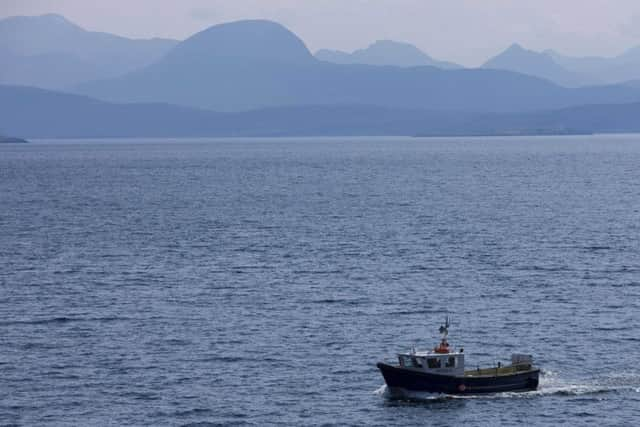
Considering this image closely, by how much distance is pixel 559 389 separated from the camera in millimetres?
59750

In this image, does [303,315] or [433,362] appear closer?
A: [433,362]

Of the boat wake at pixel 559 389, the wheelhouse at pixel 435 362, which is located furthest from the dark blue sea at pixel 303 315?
the wheelhouse at pixel 435 362

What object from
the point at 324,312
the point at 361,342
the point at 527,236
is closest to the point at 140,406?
the point at 361,342

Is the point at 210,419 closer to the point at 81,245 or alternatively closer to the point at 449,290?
the point at 449,290

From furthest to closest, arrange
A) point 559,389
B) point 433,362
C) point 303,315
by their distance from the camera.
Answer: point 303,315, point 559,389, point 433,362

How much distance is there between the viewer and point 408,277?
299 ft

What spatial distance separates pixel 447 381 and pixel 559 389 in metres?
6.06

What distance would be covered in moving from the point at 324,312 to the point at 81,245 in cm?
4134

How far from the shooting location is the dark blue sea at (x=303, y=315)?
5744 cm

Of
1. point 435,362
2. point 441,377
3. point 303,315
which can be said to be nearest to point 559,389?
point 441,377

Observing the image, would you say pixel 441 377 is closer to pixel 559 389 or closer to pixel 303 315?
pixel 559 389

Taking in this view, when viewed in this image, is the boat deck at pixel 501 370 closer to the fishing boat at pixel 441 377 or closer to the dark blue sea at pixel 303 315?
the fishing boat at pixel 441 377

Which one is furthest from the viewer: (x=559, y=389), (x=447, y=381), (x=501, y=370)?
(x=501, y=370)

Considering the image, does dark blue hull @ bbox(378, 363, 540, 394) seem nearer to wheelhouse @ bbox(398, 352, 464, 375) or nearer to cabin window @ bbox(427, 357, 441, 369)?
wheelhouse @ bbox(398, 352, 464, 375)
